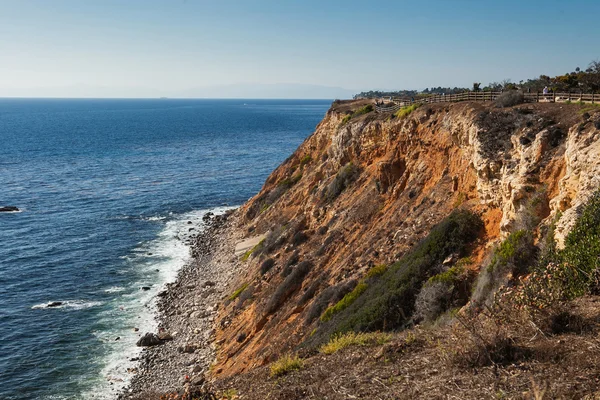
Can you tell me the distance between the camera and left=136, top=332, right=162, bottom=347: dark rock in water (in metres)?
31.8

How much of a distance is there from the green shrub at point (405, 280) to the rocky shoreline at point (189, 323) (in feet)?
23.6

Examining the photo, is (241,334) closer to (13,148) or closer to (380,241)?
(380,241)

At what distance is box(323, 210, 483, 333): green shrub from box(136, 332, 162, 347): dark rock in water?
14660mm

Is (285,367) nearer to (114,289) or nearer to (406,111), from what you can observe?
(406,111)

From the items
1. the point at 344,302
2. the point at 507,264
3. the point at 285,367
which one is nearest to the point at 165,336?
the point at 344,302

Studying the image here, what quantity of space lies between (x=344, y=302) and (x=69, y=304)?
24256 mm

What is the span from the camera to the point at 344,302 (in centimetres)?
2414

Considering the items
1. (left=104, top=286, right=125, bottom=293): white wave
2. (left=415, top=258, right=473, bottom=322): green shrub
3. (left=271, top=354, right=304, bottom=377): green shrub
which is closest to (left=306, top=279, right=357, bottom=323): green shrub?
(left=415, top=258, right=473, bottom=322): green shrub

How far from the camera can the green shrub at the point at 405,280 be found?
20.3 m

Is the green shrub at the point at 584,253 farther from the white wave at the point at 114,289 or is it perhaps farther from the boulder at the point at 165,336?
the white wave at the point at 114,289

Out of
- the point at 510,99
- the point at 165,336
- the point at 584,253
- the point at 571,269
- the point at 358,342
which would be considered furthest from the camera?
the point at 165,336

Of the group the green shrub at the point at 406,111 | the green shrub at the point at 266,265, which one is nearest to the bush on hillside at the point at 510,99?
the green shrub at the point at 406,111

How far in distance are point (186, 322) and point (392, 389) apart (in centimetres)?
2650

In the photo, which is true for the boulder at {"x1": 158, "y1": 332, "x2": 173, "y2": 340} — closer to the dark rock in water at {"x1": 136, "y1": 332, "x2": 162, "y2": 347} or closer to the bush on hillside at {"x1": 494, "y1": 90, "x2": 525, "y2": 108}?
the dark rock in water at {"x1": 136, "y1": 332, "x2": 162, "y2": 347}
